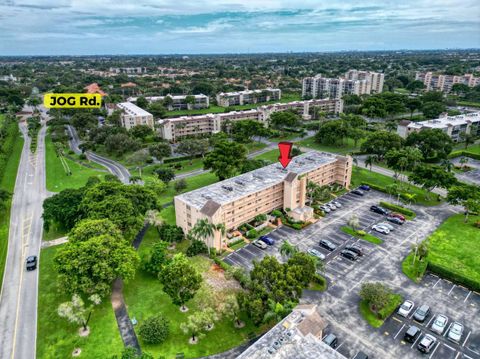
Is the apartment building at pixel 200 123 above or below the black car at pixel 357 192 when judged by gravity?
above

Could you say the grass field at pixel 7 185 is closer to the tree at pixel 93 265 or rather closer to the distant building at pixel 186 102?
the tree at pixel 93 265

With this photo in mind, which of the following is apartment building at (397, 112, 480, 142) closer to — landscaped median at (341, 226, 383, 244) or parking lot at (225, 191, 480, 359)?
parking lot at (225, 191, 480, 359)

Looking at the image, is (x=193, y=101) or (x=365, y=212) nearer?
(x=365, y=212)

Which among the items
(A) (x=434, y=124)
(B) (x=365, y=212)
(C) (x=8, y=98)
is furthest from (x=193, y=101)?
(B) (x=365, y=212)

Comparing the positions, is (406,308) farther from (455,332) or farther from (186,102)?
(186,102)

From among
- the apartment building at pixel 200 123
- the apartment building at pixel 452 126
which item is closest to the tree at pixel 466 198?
the apartment building at pixel 452 126

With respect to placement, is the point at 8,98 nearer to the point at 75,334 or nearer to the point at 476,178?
the point at 75,334
